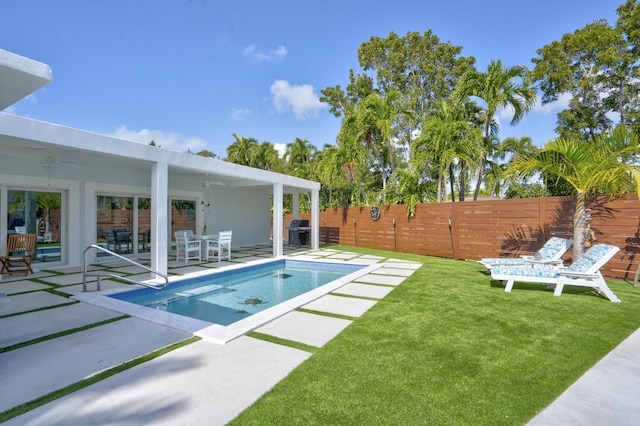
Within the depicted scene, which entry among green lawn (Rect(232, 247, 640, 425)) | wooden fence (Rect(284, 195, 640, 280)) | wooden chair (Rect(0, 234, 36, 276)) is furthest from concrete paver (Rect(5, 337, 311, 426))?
wooden fence (Rect(284, 195, 640, 280))

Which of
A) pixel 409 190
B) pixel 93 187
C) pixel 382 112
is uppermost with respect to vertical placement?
pixel 382 112

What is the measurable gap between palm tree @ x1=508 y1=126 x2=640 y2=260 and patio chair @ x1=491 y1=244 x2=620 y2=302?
1.21 metres

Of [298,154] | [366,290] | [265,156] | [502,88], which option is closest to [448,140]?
[502,88]

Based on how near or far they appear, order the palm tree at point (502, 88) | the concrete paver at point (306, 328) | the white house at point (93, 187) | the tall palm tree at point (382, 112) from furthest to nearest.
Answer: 1. the tall palm tree at point (382, 112)
2. the palm tree at point (502, 88)
3. the white house at point (93, 187)
4. the concrete paver at point (306, 328)

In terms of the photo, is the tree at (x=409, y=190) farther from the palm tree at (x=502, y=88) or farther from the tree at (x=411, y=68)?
Answer: the tree at (x=411, y=68)

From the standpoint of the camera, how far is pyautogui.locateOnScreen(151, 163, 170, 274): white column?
7.32 meters

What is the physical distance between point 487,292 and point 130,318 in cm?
658

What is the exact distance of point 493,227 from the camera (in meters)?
10.4

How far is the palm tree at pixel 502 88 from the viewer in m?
11.2

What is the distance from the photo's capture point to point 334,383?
2.94m

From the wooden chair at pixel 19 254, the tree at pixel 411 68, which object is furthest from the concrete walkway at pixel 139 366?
the tree at pixel 411 68

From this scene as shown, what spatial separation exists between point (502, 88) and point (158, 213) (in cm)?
1197

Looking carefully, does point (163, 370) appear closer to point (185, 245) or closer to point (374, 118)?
point (185, 245)

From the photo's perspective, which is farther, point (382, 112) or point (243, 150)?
point (243, 150)
